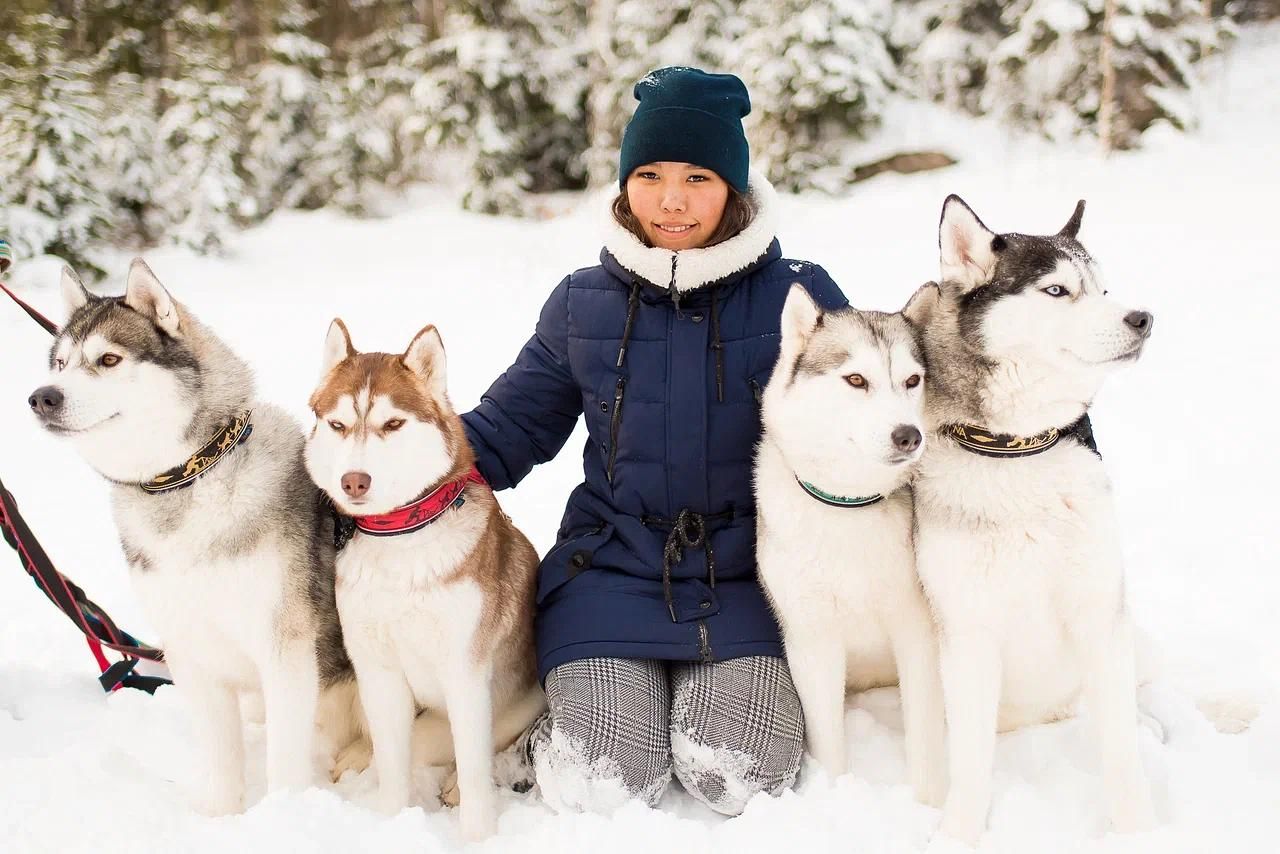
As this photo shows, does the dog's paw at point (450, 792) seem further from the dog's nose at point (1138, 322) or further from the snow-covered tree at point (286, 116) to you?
the snow-covered tree at point (286, 116)

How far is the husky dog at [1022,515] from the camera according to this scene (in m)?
2.12

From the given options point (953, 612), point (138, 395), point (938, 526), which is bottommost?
point (953, 612)

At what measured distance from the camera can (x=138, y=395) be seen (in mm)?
2273

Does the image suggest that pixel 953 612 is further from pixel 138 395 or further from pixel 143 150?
pixel 143 150

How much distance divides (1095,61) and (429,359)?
11220 mm

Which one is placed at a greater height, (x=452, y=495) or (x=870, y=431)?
(x=870, y=431)

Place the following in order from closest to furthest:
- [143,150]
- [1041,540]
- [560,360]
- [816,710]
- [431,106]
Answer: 1. [1041,540]
2. [816,710]
3. [560,360]
4. [143,150]
5. [431,106]

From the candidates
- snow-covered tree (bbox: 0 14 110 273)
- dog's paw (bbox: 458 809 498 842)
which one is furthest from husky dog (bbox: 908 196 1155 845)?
snow-covered tree (bbox: 0 14 110 273)

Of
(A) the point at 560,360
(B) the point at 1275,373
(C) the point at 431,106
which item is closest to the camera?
(A) the point at 560,360

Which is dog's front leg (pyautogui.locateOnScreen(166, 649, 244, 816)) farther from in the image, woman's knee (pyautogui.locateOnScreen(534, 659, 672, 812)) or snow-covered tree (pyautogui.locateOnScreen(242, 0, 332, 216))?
snow-covered tree (pyautogui.locateOnScreen(242, 0, 332, 216))

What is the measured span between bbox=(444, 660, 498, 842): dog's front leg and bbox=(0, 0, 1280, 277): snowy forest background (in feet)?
29.1

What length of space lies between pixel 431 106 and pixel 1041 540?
36.6 feet

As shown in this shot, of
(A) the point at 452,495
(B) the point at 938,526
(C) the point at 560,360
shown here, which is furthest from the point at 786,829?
(C) the point at 560,360

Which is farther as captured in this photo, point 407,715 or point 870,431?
point 407,715
